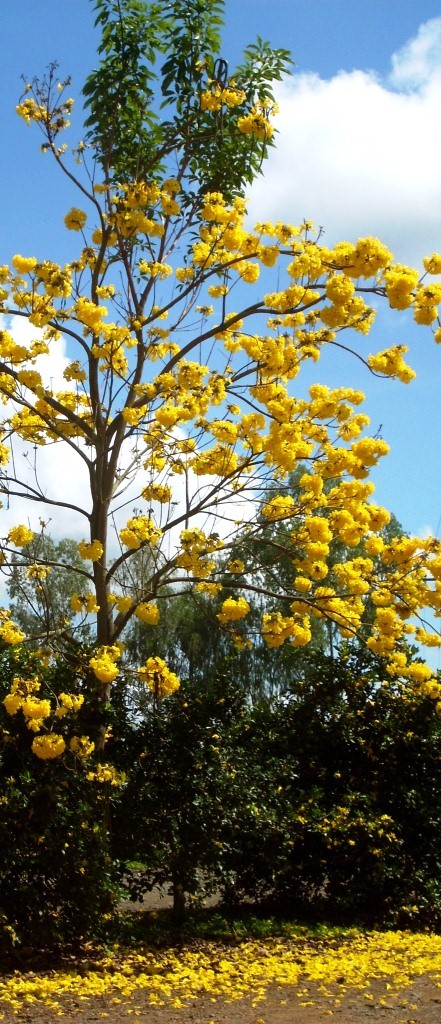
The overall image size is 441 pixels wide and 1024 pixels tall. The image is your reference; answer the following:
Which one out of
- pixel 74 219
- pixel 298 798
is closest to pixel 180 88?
pixel 74 219

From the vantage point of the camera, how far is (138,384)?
7281 millimetres

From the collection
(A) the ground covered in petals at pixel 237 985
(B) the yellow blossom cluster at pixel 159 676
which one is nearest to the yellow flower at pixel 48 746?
(B) the yellow blossom cluster at pixel 159 676

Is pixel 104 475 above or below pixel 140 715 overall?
above

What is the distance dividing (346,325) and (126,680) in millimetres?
3101

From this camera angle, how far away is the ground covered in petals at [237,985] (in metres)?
5.16

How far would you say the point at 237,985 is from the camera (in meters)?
5.73

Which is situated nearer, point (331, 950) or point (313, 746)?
point (331, 950)

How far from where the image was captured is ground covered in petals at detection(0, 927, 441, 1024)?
16.9 ft

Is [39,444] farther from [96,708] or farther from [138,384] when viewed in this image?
[96,708]

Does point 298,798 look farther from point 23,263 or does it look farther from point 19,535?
point 23,263

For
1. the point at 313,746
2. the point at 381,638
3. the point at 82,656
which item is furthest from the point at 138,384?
the point at 313,746

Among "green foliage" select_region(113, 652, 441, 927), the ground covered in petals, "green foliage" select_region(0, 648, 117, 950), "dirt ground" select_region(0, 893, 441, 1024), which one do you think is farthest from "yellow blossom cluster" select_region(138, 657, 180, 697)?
"dirt ground" select_region(0, 893, 441, 1024)

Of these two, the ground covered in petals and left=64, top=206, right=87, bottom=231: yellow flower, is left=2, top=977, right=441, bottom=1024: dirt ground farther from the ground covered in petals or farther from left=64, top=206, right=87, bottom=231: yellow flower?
left=64, top=206, right=87, bottom=231: yellow flower

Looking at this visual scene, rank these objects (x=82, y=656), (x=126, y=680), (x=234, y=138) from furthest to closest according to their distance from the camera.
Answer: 1. (x=234, y=138)
2. (x=126, y=680)
3. (x=82, y=656)
